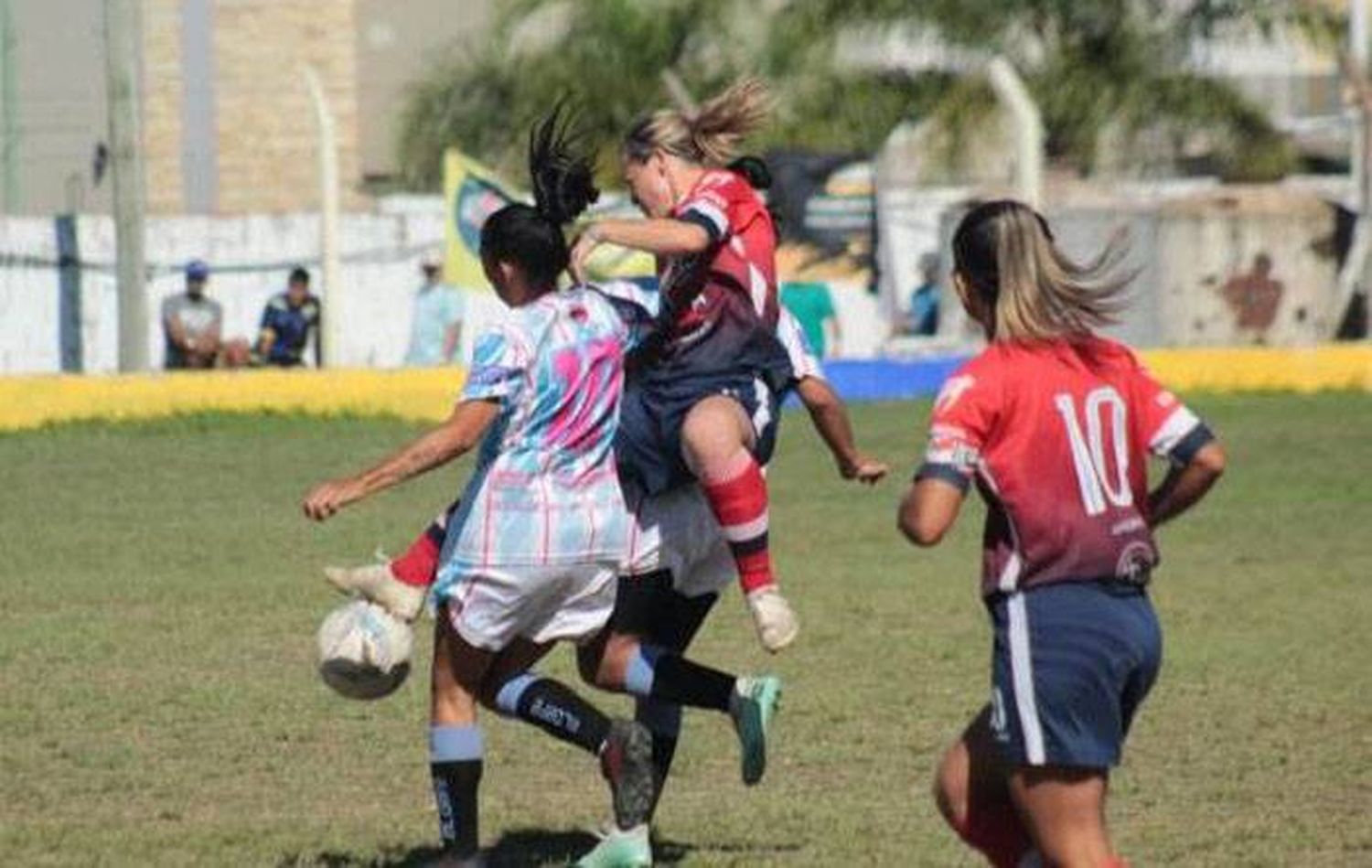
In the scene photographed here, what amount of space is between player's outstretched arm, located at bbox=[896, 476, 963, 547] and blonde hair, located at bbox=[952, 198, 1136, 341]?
348 mm

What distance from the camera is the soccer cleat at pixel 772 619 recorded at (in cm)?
877

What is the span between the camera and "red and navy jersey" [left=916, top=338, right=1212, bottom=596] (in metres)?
6.47

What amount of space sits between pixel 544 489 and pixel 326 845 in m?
1.28

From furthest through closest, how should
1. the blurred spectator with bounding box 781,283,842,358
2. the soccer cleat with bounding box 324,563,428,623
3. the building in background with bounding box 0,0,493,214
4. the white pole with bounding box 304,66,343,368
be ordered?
the building in background with bounding box 0,0,493,214 → the blurred spectator with bounding box 781,283,842,358 → the white pole with bounding box 304,66,343,368 → the soccer cleat with bounding box 324,563,428,623

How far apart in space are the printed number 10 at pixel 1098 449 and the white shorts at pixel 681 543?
2.31 m

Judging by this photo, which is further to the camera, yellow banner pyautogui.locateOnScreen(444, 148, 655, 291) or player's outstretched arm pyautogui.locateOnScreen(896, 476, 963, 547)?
yellow banner pyautogui.locateOnScreen(444, 148, 655, 291)

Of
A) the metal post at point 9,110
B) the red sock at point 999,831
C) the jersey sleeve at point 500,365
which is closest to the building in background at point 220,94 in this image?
the metal post at point 9,110

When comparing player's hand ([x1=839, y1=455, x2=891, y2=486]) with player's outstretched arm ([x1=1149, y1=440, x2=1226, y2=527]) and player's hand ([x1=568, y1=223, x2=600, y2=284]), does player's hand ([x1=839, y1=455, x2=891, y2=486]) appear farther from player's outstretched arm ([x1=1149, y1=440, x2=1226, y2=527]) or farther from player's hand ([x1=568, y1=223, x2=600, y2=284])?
player's outstretched arm ([x1=1149, y1=440, x2=1226, y2=527])

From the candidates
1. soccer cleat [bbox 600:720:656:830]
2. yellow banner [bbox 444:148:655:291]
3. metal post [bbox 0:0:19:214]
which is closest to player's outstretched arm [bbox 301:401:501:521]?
soccer cleat [bbox 600:720:656:830]

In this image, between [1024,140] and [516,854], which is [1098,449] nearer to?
[516,854]

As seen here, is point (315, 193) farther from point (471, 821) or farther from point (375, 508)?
point (471, 821)

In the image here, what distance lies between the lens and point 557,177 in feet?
27.5

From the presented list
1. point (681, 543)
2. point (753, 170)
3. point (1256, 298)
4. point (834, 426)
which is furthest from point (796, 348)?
point (1256, 298)

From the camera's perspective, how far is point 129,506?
18.3 m
